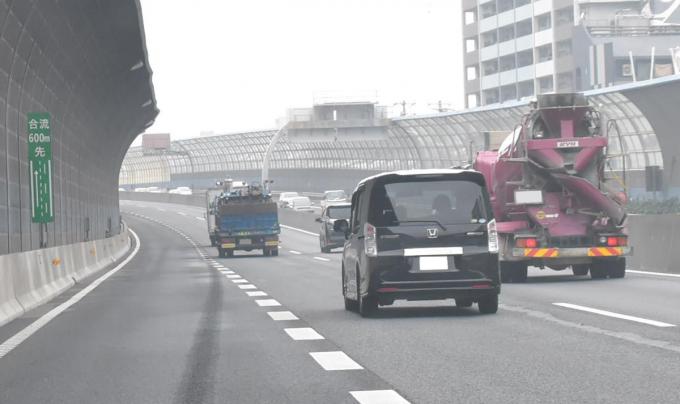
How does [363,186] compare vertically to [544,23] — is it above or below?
below

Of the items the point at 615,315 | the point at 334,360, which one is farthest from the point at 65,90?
the point at 334,360

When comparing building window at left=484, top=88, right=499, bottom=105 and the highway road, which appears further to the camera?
building window at left=484, top=88, right=499, bottom=105

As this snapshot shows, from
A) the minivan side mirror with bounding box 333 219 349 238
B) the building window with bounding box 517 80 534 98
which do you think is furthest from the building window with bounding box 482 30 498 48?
the minivan side mirror with bounding box 333 219 349 238

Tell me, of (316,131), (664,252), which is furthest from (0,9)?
(316,131)

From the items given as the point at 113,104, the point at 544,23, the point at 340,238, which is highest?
the point at 544,23

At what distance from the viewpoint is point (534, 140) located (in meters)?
23.1

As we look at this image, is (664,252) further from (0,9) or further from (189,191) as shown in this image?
(189,191)

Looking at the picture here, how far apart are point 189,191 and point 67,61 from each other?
114788mm

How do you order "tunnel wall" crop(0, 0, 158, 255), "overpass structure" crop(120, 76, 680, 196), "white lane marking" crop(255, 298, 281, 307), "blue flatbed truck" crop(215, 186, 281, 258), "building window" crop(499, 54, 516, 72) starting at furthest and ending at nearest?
"building window" crop(499, 54, 516, 72) < "overpass structure" crop(120, 76, 680, 196) < "blue flatbed truck" crop(215, 186, 281, 258) < "tunnel wall" crop(0, 0, 158, 255) < "white lane marking" crop(255, 298, 281, 307)

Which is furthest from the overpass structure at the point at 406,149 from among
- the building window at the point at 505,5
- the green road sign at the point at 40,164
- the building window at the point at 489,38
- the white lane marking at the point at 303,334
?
the building window at the point at 505,5

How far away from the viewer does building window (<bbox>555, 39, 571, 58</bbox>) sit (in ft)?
391

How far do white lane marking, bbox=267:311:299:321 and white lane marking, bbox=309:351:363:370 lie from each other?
4050 mm

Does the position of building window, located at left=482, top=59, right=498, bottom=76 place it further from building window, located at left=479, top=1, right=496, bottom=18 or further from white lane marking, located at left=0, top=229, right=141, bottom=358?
white lane marking, located at left=0, top=229, right=141, bottom=358

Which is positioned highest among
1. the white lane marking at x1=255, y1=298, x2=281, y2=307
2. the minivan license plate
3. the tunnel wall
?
the tunnel wall
